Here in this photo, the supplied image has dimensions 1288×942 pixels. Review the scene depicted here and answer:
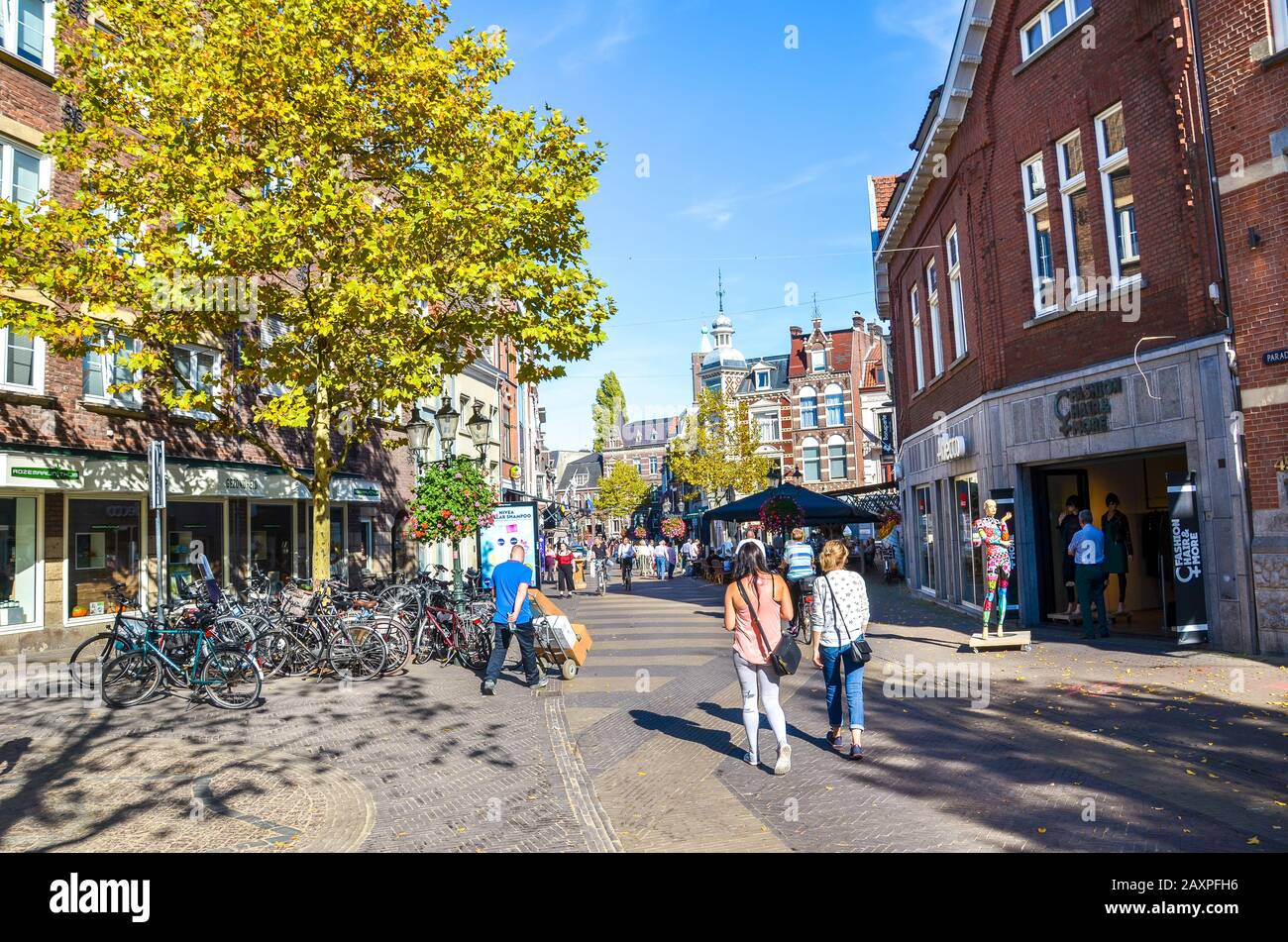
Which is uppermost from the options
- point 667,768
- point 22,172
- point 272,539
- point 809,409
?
point 809,409

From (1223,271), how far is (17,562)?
17.5 metres

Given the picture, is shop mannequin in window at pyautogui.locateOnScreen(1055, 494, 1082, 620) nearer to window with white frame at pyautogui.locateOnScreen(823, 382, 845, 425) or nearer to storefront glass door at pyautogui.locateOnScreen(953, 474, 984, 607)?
storefront glass door at pyautogui.locateOnScreen(953, 474, 984, 607)

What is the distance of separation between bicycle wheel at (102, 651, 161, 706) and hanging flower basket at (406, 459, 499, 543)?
30.9 ft

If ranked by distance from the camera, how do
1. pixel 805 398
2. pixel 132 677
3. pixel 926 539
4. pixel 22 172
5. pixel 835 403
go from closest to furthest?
pixel 132 677 → pixel 22 172 → pixel 926 539 → pixel 835 403 → pixel 805 398

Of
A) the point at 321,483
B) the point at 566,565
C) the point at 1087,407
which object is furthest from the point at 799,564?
the point at 566,565

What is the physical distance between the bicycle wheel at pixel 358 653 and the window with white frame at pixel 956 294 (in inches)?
465

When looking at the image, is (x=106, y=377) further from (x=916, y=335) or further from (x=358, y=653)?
(x=916, y=335)

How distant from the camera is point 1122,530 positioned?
46.8 ft

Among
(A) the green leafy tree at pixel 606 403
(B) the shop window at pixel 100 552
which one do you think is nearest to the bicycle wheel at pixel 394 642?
(B) the shop window at pixel 100 552

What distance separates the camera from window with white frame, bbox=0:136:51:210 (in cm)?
1365

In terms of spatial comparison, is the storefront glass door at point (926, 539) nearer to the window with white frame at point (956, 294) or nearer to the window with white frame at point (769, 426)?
the window with white frame at point (956, 294)

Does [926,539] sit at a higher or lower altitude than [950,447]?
lower

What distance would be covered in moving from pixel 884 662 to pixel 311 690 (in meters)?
7.33

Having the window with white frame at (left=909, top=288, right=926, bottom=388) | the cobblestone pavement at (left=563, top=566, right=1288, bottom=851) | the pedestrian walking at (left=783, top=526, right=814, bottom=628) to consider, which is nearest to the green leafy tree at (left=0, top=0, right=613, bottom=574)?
the pedestrian walking at (left=783, top=526, right=814, bottom=628)
